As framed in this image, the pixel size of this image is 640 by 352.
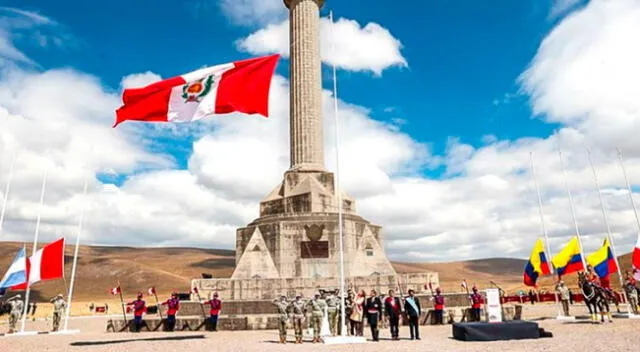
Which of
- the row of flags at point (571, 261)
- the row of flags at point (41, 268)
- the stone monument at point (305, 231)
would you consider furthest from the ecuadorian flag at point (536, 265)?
the row of flags at point (41, 268)

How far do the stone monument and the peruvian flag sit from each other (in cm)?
939

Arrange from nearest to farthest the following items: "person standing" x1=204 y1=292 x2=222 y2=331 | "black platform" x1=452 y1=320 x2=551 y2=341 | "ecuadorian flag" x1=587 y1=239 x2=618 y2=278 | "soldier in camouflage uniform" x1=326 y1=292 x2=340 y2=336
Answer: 1. "black platform" x1=452 y1=320 x2=551 y2=341
2. "soldier in camouflage uniform" x1=326 y1=292 x2=340 y2=336
3. "person standing" x1=204 y1=292 x2=222 y2=331
4. "ecuadorian flag" x1=587 y1=239 x2=618 y2=278

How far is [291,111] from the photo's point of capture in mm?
24953

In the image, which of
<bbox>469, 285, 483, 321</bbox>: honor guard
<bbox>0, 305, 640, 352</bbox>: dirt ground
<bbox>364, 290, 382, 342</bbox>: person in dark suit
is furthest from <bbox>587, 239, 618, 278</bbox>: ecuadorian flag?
<bbox>364, 290, 382, 342</bbox>: person in dark suit

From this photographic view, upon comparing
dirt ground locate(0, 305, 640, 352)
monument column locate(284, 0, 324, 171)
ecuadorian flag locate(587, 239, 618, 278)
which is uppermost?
monument column locate(284, 0, 324, 171)

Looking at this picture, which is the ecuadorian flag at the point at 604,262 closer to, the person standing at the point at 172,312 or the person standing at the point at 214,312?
the person standing at the point at 214,312

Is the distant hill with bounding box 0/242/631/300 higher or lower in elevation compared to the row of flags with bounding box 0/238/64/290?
higher

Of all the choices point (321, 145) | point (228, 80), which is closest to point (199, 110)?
point (228, 80)

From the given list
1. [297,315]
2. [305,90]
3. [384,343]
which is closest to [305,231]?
[305,90]

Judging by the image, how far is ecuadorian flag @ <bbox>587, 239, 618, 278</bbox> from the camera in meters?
18.1

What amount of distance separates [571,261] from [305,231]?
10.8 metres

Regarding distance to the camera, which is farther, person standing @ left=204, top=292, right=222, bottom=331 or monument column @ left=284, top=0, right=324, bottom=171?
monument column @ left=284, top=0, right=324, bottom=171

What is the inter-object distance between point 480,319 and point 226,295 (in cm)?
976

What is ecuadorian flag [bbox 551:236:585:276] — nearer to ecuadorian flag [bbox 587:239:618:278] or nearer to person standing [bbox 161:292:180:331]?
ecuadorian flag [bbox 587:239:618:278]
